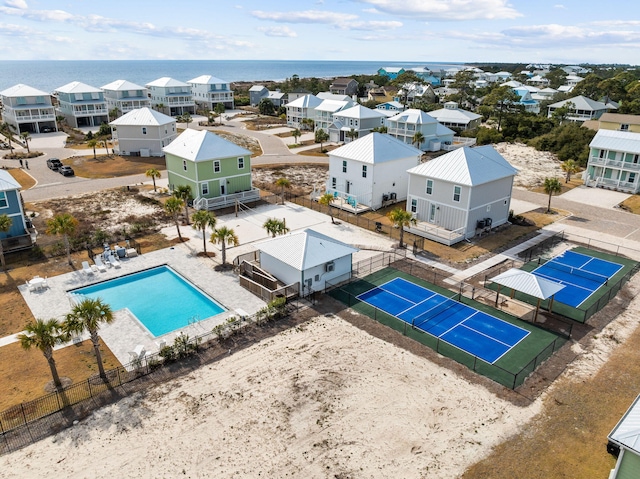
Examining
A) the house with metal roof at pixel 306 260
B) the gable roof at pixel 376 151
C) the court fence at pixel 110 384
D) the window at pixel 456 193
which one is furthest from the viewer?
the gable roof at pixel 376 151

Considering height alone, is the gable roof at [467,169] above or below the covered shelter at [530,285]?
above

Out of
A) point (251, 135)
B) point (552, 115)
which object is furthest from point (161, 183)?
point (552, 115)

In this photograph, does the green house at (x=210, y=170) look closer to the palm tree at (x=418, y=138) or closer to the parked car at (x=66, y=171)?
the parked car at (x=66, y=171)

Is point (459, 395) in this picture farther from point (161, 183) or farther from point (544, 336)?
point (161, 183)

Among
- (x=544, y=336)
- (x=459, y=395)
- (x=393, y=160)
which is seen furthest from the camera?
(x=393, y=160)

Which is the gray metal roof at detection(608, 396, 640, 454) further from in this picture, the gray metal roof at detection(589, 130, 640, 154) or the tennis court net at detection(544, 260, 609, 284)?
the gray metal roof at detection(589, 130, 640, 154)

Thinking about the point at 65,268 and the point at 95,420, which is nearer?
the point at 95,420

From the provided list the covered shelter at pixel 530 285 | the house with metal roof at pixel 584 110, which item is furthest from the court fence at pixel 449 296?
the house with metal roof at pixel 584 110
